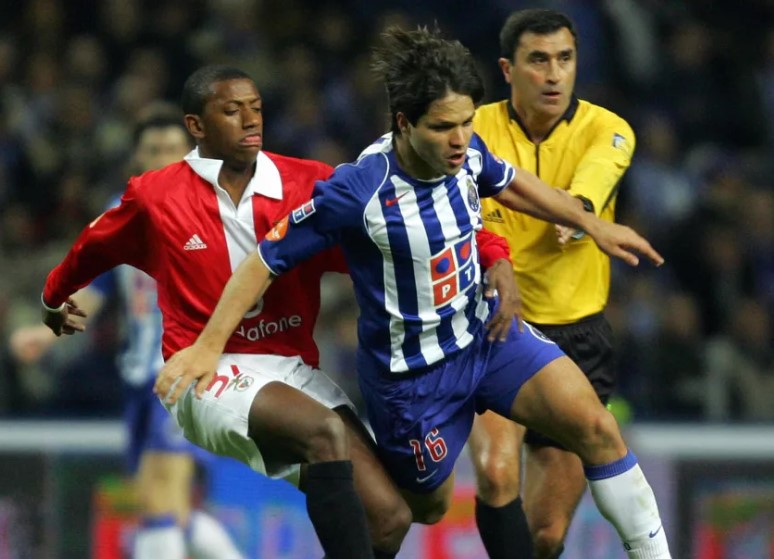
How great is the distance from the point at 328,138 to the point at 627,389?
267 cm

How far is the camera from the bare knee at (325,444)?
5.25 metres

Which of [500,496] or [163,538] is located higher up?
[500,496]

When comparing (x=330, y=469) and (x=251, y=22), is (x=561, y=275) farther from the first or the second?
(x=251, y=22)

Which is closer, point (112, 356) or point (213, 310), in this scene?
point (213, 310)

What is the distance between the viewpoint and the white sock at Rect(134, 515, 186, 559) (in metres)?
7.75

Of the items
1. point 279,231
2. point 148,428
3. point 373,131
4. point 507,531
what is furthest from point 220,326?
point 373,131

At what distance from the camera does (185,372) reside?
17.2 ft

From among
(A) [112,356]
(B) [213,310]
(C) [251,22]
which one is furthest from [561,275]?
(C) [251,22]

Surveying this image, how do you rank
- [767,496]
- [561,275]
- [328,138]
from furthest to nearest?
1. [328,138]
2. [767,496]
3. [561,275]

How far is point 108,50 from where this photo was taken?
1121 cm

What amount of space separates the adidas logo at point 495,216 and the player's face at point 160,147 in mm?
1955

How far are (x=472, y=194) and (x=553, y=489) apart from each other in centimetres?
139

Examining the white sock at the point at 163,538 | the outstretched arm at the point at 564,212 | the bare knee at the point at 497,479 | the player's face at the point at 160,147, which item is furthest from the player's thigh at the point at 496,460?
the player's face at the point at 160,147

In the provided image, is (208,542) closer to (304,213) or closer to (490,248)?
(490,248)
